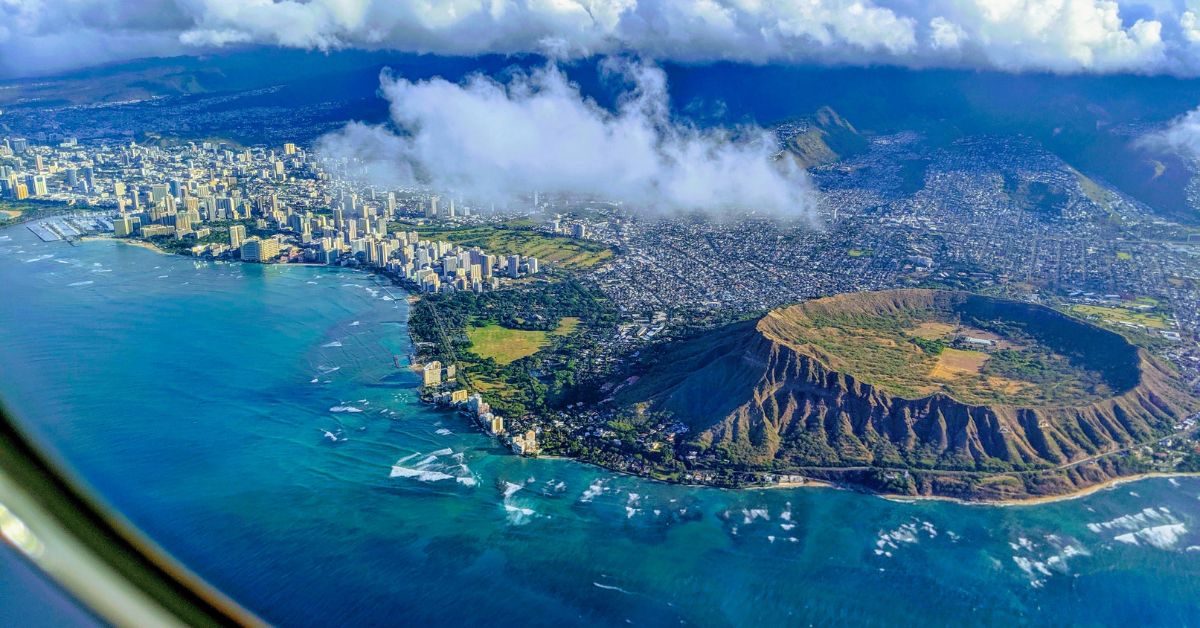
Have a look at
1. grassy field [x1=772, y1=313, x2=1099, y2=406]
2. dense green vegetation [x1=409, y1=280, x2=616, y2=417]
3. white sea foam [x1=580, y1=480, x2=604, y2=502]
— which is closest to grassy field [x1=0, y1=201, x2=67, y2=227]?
dense green vegetation [x1=409, y1=280, x2=616, y2=417]

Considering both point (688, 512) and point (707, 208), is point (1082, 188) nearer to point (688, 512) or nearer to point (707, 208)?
point (707, 208)

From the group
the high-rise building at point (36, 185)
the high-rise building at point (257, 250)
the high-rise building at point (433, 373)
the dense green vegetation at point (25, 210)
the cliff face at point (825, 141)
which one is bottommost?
the high-rise building at point (433, 373)

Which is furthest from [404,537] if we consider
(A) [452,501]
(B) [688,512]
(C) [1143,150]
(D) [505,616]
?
(C) [1143,150]

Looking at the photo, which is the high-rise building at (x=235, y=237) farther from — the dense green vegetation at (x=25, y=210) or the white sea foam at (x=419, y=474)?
the white sea foam at (x=419, y=474)

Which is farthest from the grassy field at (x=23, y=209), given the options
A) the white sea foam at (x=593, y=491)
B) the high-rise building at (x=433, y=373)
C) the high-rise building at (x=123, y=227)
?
the white sea foam at (x=593, y=491)


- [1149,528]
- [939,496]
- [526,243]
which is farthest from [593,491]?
[526,243]

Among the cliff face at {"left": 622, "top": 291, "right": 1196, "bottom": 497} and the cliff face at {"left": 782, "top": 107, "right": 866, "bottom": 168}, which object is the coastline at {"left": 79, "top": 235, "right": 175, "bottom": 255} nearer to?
the cliff face at {"left": 622, "top": 291, "right": 1196, "bottom": 497}
